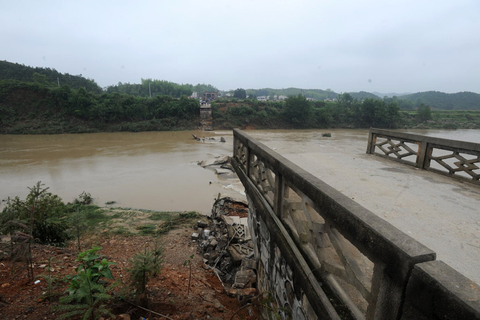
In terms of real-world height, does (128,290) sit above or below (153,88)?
below

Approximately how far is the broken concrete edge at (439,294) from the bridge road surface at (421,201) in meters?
1.34

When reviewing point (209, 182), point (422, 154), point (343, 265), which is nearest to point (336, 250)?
point (343, 265)

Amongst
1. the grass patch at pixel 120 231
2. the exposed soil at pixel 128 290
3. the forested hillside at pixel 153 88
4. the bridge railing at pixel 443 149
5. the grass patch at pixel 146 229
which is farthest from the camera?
the forested hillside at pixel 153 88

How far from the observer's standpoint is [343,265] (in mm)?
1930

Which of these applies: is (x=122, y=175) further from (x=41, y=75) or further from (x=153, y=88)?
(x=153, y=88)

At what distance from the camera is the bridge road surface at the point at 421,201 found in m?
2.54

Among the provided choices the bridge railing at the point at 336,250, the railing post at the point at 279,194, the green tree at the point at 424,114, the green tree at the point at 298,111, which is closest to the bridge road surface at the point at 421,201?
the bridge railing at the point at 336,250

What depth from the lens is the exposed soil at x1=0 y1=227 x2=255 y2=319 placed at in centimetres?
318

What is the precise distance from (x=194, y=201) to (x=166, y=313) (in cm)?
757

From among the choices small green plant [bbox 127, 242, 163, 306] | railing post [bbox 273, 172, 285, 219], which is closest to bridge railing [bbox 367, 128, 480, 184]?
railing post [bbox 273, 172, 285, 219]

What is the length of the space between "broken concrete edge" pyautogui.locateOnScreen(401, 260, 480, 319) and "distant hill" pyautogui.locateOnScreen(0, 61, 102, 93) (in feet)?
214

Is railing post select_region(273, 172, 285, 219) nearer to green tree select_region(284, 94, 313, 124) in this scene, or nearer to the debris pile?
the debris pile

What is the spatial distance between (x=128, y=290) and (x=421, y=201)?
4210 mm

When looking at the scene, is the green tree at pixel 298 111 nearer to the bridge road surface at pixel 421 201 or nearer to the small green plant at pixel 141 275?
the bridge road surface at pixel 421 201
